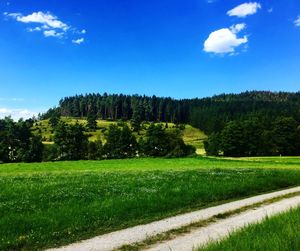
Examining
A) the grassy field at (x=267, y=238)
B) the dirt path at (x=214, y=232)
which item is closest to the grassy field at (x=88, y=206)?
the dirt path at (x=214, y=232)

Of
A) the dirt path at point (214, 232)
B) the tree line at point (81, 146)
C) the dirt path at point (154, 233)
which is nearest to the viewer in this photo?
the dirt path at point (214, 232)

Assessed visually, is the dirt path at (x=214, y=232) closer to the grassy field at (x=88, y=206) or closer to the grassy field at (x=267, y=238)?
the grassy field at (x=267, y=238)

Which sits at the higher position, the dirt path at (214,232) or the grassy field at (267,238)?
the grassy field at (267,238)

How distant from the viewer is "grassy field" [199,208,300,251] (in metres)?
10.7

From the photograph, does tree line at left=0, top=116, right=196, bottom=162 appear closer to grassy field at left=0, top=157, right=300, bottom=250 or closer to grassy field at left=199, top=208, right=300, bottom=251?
grassy field at left=0, top=157, right=300, bottom=250

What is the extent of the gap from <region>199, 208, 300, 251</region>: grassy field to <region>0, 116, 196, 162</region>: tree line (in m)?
108

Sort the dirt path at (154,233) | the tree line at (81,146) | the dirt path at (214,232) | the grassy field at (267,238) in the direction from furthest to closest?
1. the tree line at (81,146)
2. the dirt path at (154,233)
3. the dirt path at (214,232)
4. the grassy field at (267,238)

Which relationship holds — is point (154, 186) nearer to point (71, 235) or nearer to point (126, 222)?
point (126, 222)

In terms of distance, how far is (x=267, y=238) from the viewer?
11.8 meters

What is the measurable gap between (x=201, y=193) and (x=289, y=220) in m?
12.3

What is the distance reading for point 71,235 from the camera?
15805 mm

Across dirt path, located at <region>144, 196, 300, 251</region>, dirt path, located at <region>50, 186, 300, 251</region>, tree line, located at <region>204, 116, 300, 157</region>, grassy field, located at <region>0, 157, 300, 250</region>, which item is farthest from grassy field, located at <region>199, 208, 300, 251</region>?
tree line, located at <region>204, 116, 300, 157</region>

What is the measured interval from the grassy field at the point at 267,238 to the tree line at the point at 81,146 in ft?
354

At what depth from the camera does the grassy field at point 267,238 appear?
10.7 metres
